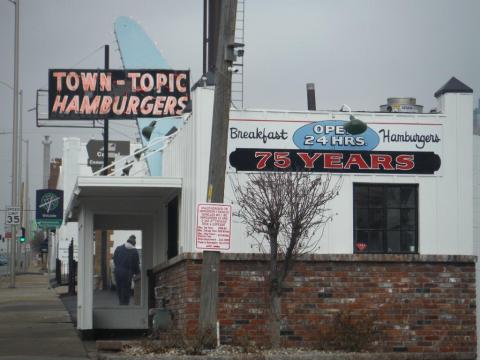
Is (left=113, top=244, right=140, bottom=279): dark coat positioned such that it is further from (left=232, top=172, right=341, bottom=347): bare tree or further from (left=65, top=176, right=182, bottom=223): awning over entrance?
(left=232, top=172, right=341, bottom=347): bare tree

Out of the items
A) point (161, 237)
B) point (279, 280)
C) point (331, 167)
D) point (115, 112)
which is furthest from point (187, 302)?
point (115, 112)

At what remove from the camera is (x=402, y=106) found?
64.7 ft

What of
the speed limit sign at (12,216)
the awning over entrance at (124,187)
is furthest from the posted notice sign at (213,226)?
the speed limit sign at (12,216)

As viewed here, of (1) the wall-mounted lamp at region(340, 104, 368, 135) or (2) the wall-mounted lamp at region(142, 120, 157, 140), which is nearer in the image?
(1) the wall-mounted lamp at region(340, 104, 368, 135)

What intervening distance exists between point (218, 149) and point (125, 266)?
1336 cm

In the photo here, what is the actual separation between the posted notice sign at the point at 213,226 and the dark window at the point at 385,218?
132 inches

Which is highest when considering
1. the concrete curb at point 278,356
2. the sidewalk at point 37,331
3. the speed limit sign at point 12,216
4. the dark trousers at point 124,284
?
the speed limit sign at point 12,216

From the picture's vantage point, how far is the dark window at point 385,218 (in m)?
18.7

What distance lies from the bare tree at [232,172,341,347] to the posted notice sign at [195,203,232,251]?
1022 mm

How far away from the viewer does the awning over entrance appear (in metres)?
19.6

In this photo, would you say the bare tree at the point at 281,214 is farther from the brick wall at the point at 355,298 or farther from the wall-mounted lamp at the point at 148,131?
the wall-mounted lamp at the point at 148,131

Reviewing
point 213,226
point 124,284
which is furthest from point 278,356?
point 124,284

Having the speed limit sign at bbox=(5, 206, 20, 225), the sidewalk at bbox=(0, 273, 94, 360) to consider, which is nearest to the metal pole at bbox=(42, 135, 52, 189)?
the speed limit sign at bbox=(5, 206, 20, 225)

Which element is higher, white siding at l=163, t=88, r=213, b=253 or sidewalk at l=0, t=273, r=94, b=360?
white siding at l=163, t=88, r=213, b=253
